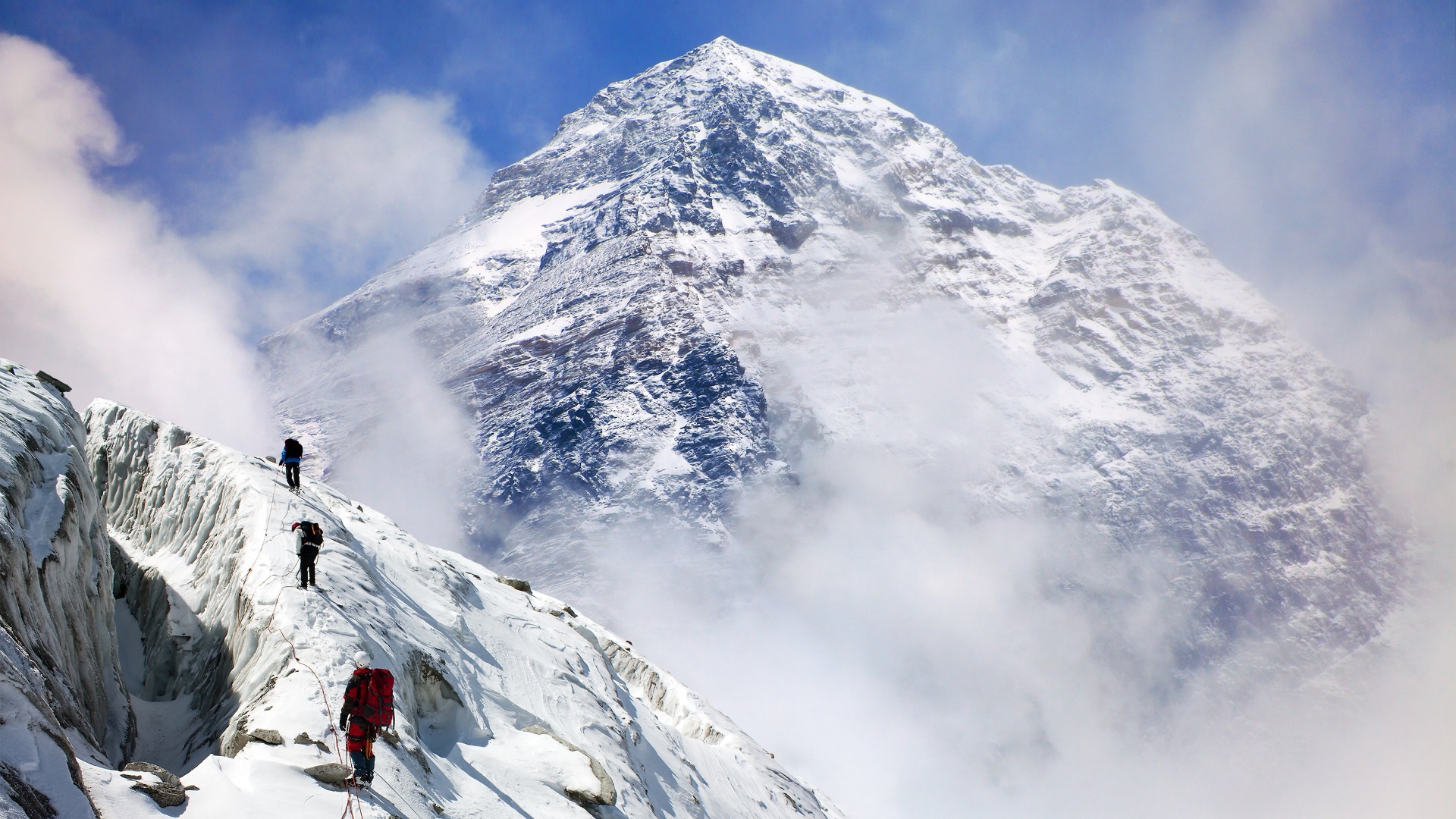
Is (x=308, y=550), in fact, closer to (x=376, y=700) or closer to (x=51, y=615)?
(x=51, y=615)

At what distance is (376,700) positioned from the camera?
16.9 m

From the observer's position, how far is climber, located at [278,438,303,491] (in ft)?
99.0

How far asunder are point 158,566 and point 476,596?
39.5 ft

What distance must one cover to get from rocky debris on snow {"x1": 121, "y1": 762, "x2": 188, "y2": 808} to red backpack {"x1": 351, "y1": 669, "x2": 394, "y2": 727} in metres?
2.91

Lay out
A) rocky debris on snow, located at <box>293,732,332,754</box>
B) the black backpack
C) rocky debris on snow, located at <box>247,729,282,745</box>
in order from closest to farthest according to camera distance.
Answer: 1. rocky debris on snow, located at <box>247,729,282,745</box>
2. rocky debris on snow, located at <box>293,732,332,754</box>
3. the black backpack

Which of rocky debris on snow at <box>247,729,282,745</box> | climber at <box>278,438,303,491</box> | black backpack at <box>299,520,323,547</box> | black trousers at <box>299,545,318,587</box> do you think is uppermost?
climber at <box>278,438,303,491</box>

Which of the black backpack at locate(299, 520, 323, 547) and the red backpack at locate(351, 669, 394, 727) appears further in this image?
the black backpack at locate(299, 520, 323, 547)

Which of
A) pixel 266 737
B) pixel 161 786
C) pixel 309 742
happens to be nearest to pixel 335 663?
pixel 309 742

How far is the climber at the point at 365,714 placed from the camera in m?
16.7

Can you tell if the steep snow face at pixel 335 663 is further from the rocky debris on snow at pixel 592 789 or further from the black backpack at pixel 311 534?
the black backpack at pixel 311 534

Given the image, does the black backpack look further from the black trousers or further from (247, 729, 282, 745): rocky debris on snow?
(247, 729, 282, 745): rocky debris on snow

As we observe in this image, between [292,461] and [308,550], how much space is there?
8.60 m

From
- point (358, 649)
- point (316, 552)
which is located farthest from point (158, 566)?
point (358, 649)

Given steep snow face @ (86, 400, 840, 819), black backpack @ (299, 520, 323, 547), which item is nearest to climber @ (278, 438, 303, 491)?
steep snow face @ (86, 400, 840, 819)
